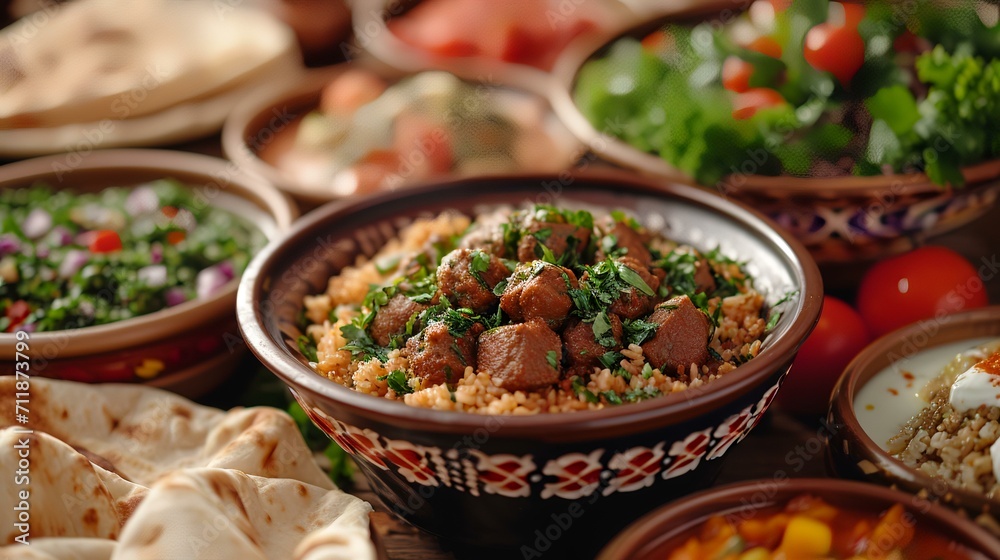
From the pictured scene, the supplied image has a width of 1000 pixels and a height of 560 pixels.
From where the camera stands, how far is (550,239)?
8.09ft

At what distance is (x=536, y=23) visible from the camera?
17.1ft

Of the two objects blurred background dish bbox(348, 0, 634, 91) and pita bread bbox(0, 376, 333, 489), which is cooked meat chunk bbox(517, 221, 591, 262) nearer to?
pita bread bbox(0, 376, 333, 489)

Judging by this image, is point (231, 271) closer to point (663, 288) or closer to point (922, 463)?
point (663, 288)

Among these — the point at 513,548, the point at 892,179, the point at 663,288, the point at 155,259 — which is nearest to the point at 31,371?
the point at 155,259

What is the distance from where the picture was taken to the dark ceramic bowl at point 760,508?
1743 mm

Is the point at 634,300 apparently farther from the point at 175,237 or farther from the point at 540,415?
the point at 175,237

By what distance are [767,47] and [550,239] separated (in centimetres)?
168

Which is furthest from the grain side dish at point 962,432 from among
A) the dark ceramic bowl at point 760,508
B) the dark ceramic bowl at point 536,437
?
the dark ceramic bowl at point 536,437

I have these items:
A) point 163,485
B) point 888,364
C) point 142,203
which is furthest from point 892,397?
point 142,203

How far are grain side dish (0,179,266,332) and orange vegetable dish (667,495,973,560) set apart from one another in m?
2.02

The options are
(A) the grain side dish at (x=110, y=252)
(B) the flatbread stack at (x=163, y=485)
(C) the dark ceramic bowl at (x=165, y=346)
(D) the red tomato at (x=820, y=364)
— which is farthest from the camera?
(A) the grain side dish at (x=110, y=252)

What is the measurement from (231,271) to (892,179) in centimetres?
238

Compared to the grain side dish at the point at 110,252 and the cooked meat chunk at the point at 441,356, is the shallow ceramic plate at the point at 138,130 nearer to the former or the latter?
the grain side dish at the point at 110,252

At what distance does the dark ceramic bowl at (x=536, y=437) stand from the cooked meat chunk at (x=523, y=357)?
221 millimetres
